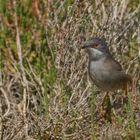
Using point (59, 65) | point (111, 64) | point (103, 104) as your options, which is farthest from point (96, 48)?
point (103, 104)

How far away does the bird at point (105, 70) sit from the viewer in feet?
21.6

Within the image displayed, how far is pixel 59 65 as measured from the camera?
6.56 m

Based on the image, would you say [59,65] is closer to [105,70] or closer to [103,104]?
[105,70]

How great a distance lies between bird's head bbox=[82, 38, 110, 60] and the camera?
252 inches

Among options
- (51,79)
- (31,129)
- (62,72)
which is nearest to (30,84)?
(51,79)

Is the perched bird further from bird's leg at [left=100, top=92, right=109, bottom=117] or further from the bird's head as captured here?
bird's leg at [left=100, top=92, right=109, bottom=117]

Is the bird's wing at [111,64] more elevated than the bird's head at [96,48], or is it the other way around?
the bird's head at [96,48]

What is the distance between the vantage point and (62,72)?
256 inches

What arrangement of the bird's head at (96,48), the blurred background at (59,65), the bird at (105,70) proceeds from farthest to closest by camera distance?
the bird at (105,70) → the bird's head at (96,48) → the blurred background at (59,65)

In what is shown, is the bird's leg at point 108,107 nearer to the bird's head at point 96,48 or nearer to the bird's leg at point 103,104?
the bird's leg at point 103,104

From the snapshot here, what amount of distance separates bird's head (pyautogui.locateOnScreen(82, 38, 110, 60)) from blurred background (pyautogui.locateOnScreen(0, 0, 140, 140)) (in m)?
0.14

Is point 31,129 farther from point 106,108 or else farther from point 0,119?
point 106,108

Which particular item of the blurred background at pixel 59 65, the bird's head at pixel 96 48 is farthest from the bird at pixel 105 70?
the blurred background at pixel 59 65

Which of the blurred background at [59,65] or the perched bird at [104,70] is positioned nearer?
the blurred background at [59,65]
